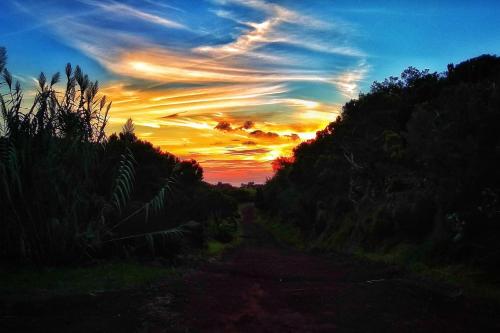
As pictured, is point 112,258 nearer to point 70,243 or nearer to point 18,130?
point 70,243

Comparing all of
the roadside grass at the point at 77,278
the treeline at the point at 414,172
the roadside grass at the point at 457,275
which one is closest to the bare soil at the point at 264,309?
the roadside grass at the point at 457,275

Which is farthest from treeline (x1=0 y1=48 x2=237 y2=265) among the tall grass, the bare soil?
the bare soil

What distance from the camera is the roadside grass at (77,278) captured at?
12.0m

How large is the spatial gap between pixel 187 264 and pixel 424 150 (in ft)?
34.4

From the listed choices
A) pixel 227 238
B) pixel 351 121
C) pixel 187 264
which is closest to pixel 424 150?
pixel 187 264

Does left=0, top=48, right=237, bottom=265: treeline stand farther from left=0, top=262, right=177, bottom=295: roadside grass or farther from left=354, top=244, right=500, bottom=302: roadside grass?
left=354, top=244, right=500, bottom=302: roadside grass

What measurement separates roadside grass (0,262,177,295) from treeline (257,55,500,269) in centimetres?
938

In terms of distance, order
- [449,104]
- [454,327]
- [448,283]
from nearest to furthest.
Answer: [454,327]
[448,283]
[449,104]

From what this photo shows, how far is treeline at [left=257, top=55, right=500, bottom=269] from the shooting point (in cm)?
1373

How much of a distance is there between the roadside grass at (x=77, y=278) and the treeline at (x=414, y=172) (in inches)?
369

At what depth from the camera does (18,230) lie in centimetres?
1441

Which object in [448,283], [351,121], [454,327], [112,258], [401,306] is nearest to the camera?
[454,327]

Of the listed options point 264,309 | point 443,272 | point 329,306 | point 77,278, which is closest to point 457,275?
point 443,272

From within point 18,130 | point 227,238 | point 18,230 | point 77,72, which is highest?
point 77,72
